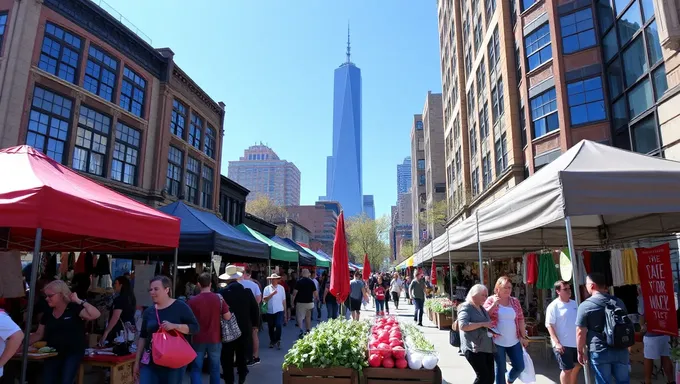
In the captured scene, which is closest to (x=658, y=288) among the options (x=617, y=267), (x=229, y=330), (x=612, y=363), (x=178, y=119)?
(x=617, y=267)

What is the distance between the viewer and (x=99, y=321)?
29.3 feet

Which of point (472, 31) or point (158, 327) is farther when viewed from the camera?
point (472, 31)

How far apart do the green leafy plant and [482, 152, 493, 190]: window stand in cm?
2898

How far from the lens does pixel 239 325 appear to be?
22.1ft

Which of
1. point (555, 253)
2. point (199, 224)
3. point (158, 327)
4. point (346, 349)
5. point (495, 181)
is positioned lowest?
point (346, 349)

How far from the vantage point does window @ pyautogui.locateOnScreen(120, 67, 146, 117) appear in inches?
955

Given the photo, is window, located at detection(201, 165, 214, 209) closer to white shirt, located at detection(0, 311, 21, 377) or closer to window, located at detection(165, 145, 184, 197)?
window, located at detection(165, 145, 184, 197)

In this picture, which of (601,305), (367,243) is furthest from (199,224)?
(367,243)

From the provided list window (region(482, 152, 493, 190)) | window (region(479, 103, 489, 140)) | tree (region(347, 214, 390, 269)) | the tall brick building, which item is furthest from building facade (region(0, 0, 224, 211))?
tree (region(347, 214, 390, 269))

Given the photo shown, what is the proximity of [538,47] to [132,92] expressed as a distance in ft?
82.6

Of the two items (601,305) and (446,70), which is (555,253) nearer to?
(601,305)

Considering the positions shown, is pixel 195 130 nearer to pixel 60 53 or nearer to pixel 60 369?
pixel 60 53

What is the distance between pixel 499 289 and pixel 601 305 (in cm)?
145

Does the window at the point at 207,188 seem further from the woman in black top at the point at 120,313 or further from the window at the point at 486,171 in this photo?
the woman in black top at the point at 120,313
